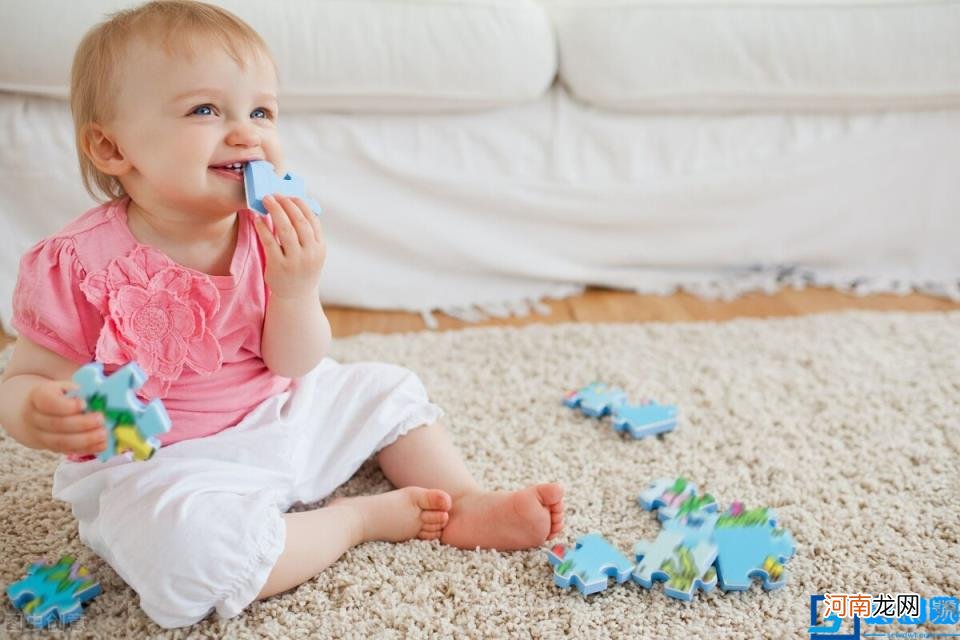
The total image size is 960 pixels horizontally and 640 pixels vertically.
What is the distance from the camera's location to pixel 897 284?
175 centimetres

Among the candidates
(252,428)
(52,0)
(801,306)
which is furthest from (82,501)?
(801,306)

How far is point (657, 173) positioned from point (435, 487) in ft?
2.69

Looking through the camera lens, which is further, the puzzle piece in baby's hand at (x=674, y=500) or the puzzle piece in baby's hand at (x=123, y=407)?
the puzzle piece in baby's hand at (x=674, y=500)

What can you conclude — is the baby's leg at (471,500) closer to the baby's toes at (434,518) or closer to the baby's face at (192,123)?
the baby's toes at (434,518)

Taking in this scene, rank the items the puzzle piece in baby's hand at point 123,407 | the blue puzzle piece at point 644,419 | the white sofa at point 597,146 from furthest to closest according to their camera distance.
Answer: the white sofa at point 597,146, the blue puzzle piece at point 644,419, the puzzle piece in baby's hand at point 123,407

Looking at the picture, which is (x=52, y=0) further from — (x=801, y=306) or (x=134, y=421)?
(x=801, y=306)

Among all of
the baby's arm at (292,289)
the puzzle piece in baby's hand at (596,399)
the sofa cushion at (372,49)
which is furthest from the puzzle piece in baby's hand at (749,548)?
the sofa cushion at (372,49)

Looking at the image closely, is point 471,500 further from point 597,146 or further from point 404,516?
point 597,146

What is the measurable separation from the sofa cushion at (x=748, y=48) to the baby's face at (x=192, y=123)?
802mm

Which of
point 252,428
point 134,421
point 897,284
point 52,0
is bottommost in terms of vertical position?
point 897,284

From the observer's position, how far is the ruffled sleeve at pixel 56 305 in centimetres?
90

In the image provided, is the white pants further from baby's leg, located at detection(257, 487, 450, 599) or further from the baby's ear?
the baby's ear

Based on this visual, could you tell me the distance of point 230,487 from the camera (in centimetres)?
95

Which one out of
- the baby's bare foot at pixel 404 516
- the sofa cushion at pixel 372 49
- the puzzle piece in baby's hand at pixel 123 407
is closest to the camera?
the puzzle piece in baby's hand at pixel 123 407
